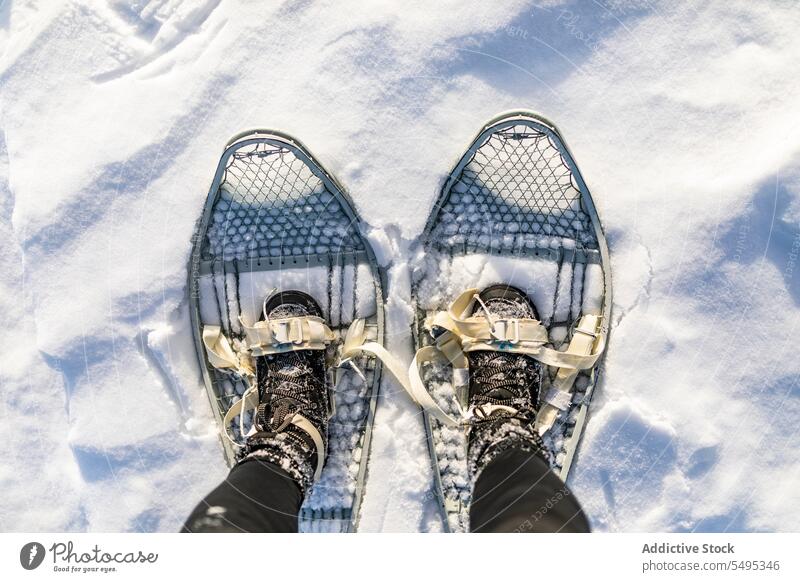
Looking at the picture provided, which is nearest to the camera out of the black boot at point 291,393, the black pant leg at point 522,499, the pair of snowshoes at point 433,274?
the black pant leg at point 522,499

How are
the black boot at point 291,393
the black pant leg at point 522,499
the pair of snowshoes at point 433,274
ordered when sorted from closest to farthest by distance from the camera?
the black pant leg at point 522,499 → the black boot at point 291,393 → the pair of snowshoes at point 433,274

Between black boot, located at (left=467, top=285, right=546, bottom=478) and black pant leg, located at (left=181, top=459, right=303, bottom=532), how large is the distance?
398 mm

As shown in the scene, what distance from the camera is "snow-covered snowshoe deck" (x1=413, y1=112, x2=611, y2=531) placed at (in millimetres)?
1467

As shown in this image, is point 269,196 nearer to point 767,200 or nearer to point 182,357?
point 182,357

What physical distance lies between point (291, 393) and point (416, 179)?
590 millimetres

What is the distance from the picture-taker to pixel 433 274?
1.48 m
